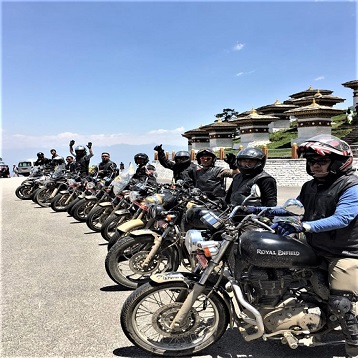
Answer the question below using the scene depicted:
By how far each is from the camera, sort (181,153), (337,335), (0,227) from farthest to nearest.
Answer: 1. (0,227)
2. (181,153)
3. (337,335)

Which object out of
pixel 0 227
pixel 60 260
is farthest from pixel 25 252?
pixel 0 227

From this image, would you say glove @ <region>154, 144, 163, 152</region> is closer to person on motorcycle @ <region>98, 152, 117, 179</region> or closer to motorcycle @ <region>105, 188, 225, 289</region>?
person on motorcycle @ <region>98, 152, 117, 179</region>

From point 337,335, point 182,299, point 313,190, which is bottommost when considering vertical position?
point 337,335

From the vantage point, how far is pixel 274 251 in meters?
2.62

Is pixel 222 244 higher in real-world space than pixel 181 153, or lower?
lower

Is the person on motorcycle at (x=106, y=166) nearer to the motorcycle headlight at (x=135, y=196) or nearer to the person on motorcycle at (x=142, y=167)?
the person on motorcycle at (x=142, y=167)

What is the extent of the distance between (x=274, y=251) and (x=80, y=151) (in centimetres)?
1015

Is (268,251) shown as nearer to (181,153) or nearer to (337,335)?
(337,335)

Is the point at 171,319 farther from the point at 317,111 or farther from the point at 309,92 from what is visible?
the point at 309,92

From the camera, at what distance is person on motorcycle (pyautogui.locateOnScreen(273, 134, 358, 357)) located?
8.41 ft

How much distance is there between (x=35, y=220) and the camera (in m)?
9.25

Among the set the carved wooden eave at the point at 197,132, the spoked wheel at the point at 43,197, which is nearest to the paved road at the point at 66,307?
the spoked wheel at the point at 43,197

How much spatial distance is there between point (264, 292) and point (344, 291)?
596mm

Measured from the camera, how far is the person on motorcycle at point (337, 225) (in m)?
2.56
